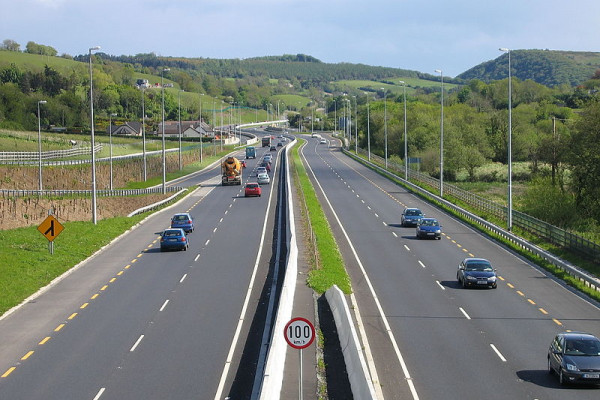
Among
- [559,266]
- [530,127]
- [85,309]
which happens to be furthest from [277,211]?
[530,127]

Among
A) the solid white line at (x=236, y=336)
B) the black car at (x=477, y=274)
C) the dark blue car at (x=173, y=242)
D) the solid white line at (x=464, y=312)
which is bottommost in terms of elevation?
the solid white line at (x=464, y=312)

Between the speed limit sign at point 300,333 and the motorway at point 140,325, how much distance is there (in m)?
4.16

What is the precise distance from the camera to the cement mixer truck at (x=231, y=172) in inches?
3430

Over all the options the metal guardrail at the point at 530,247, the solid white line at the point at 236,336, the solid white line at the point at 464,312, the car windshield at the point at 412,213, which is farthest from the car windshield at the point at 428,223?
the solid white line at the point at 464,312

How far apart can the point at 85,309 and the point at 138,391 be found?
11189 millimetres

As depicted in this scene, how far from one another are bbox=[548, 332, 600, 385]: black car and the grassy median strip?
1264 centimetres

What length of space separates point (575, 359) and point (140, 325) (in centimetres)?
1428

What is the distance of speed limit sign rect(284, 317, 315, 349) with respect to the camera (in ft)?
53.2

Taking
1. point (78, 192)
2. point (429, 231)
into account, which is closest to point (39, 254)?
point (429, 231)

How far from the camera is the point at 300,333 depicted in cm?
1628

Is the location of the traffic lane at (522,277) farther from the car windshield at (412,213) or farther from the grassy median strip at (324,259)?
the grassy median strip at (324,259)

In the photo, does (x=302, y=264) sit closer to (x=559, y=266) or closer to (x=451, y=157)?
(x=559, y=266)

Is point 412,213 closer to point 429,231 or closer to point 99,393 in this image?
point 429,231

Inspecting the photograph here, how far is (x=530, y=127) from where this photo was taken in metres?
138
